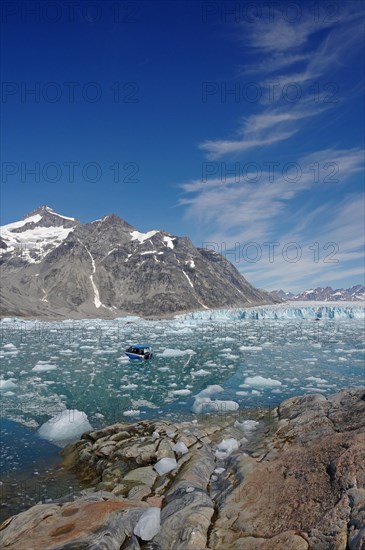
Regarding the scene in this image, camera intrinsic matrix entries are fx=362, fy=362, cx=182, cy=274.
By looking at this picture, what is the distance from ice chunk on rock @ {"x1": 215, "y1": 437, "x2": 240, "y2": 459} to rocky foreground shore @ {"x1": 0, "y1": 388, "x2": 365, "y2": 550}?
0.04 meters

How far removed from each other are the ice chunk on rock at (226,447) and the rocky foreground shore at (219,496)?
4 cm

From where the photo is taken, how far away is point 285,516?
711 centimetres

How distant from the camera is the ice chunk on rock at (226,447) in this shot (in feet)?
39.1

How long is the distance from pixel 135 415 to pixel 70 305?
178784 mm

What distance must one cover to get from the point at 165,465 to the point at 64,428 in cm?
733

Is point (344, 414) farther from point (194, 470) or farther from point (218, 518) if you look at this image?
point (218, 518)

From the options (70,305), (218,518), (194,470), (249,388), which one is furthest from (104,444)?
(70,305)

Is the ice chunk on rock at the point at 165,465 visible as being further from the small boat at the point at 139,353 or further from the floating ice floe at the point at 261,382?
the small boat at the point at 139,353

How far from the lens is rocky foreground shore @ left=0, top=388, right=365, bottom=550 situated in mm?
6668

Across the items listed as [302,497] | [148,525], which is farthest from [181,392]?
[302,497]

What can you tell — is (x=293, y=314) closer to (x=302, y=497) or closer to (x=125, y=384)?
(x=125, y=384)

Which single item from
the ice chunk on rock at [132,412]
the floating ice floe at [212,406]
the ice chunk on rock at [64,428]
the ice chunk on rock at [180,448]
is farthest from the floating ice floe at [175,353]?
the ice chunk on rock at [180,448]

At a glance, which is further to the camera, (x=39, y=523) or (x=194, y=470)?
(x=194, y=470)

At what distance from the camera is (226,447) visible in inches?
487
